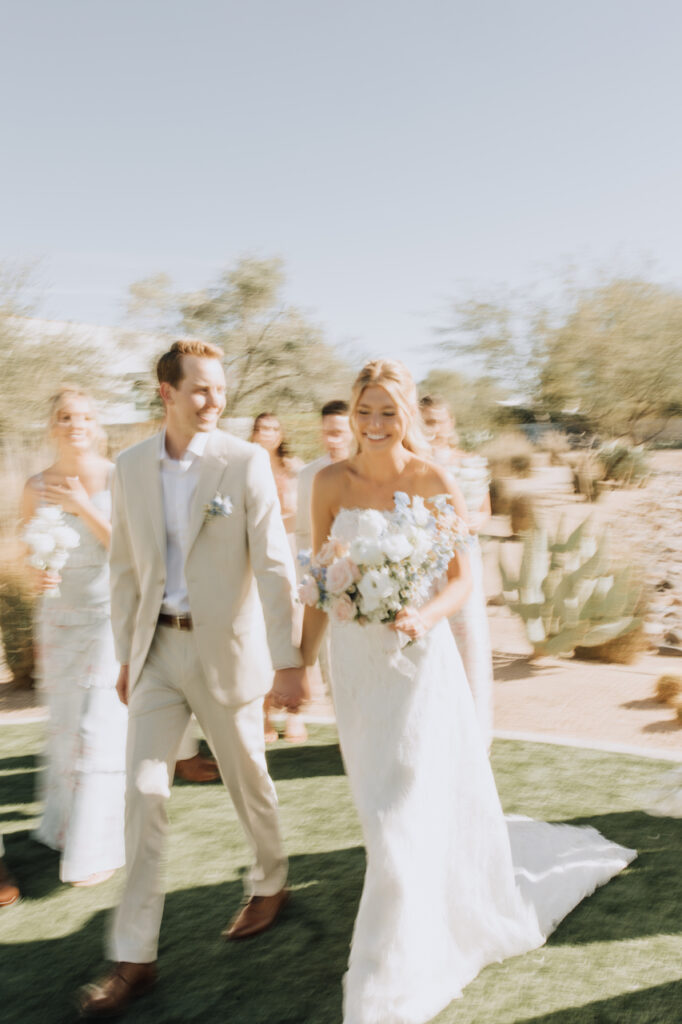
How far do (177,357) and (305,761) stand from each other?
336 centimetres

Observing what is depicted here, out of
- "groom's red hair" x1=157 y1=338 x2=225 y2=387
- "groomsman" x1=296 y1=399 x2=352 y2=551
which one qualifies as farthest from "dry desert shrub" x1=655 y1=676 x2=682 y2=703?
"groom's red hair" x1=157 y1=338 x2=225 y2=387

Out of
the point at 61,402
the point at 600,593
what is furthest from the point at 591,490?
the point at 61,402

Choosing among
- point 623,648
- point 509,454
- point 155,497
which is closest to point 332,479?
point 155,497

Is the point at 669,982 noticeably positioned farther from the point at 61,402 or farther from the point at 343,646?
the point at 61,402

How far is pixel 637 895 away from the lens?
4.04m

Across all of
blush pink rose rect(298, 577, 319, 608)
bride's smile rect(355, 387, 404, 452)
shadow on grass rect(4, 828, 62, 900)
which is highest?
bride's smile rect(355, 387, 404, 452)

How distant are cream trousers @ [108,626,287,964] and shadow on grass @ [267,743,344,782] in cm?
195

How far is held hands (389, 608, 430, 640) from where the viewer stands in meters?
3.23

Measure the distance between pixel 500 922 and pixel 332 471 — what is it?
185 cm

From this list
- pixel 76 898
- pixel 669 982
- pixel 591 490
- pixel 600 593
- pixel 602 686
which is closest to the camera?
pixel 669 982

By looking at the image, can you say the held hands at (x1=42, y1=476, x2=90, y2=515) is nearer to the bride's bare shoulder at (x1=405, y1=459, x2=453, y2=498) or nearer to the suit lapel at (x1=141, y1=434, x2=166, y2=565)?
the suit lapel at (x1=141, y1=434, x2=166, y2=565)

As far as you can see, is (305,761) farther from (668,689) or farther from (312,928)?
(668,689)

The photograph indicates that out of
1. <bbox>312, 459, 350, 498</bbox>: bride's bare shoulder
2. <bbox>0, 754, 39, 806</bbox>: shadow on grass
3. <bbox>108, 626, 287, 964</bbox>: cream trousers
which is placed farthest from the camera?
<bbox>0, 754, 39, 806</bbox>: shadow on grass

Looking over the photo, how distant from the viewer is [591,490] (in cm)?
3120
